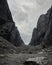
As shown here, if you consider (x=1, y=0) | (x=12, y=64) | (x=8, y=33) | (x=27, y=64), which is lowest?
(x=8, y=33)

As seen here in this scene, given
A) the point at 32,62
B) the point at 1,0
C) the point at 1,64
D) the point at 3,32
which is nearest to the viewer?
the point at 32,62

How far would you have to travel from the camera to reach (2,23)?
73.5m

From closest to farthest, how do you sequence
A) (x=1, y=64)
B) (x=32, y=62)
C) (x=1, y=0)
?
(x=32, y=62) < (x=1, y=64) < (x=1, y=0)

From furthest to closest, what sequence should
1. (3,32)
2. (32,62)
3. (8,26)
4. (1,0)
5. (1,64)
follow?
(1,0) → (8,26) → (3,32) → (1,64) → (32,62)

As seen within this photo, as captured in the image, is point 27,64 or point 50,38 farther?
point 50,38

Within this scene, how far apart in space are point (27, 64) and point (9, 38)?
59539mm

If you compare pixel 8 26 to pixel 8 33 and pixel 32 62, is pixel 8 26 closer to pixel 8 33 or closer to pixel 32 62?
pixel 8 33

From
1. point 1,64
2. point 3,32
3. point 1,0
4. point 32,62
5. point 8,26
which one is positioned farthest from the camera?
point 1,0

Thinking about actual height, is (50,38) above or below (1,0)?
below

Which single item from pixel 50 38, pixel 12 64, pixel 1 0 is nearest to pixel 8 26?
pixel 1 0

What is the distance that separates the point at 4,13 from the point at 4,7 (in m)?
4.20

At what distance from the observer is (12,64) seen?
1739cm

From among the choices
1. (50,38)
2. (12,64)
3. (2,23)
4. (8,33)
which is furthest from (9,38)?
(12,64)

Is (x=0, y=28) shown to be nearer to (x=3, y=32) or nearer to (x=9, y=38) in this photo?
(x=3, y=32)
